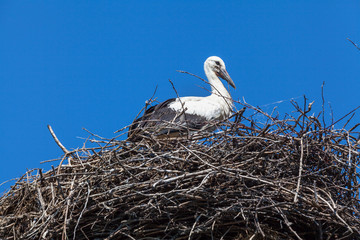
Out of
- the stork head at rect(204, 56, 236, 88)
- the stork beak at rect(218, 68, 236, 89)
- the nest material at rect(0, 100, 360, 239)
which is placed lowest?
the nest material at rect(0, 100, 360, 239)

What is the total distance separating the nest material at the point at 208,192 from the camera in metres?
4.30

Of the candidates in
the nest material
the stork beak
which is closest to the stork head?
the stork beak

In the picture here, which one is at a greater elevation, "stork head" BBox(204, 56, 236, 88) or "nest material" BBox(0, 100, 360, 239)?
"stork head" BBox(204, 56, 236, 88)

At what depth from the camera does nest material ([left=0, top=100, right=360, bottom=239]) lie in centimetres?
430

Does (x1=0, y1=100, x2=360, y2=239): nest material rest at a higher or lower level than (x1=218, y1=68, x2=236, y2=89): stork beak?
lower

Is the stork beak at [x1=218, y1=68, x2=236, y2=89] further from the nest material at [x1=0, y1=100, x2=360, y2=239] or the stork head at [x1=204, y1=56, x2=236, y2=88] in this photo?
the nest material at [x1=0, y1=100, x2=360, y2=239]

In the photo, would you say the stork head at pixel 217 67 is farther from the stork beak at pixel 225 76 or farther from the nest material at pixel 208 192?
the nest material at pixel 208 192

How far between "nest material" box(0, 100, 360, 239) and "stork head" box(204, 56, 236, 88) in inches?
119

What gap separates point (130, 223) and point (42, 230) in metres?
0.64

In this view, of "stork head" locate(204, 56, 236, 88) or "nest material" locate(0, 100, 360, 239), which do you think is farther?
"stork head" locate(204, 56, 236, 88)

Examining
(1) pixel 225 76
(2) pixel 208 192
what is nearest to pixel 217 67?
(1) pixel 225 76

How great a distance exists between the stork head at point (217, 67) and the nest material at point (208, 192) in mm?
3019

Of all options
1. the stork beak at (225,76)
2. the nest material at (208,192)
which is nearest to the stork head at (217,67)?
the stork beak at (225,76)

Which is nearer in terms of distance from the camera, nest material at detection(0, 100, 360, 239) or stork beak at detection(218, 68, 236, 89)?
nest material at detection(0, 100, 360, 239)
